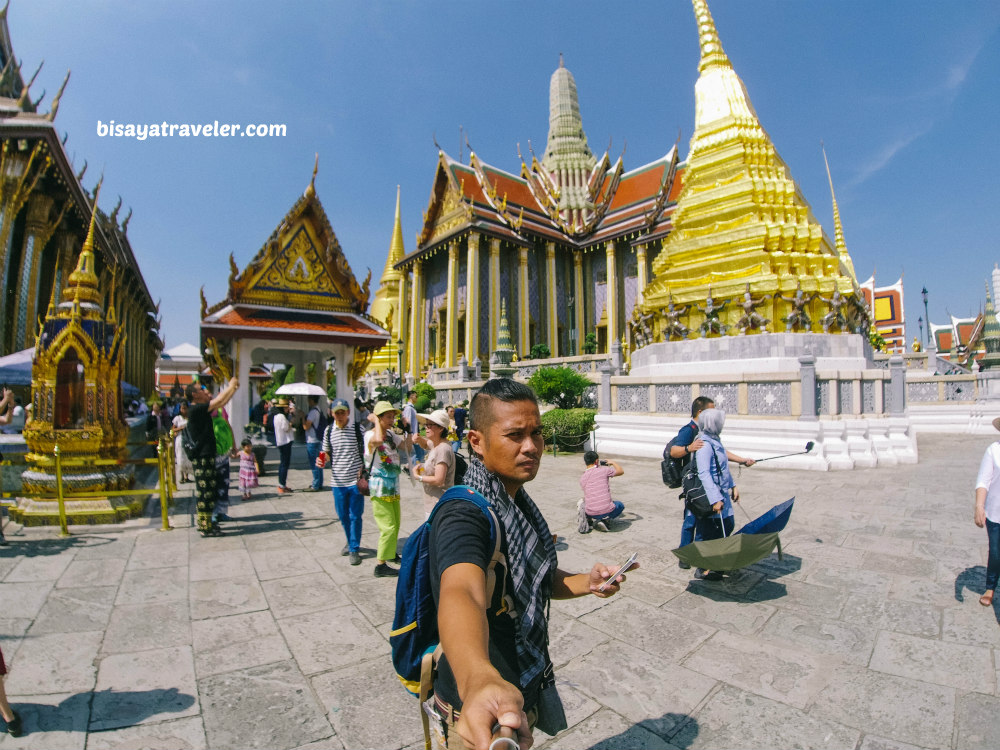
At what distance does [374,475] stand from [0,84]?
49.0 ft

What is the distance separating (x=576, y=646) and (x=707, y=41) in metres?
18.2

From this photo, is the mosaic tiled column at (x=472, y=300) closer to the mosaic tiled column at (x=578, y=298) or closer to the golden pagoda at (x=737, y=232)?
the mosaic tiled column at (x=578, y=298)

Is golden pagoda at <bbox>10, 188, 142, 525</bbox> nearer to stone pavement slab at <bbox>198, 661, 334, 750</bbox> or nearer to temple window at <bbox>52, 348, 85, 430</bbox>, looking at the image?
temple window at <bbox>52, 348, 85, 430</bbox>

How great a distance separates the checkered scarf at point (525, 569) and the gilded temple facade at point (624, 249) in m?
12.3

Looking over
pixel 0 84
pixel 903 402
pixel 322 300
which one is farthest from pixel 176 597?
pixel 0 84

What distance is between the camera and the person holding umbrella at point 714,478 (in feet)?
12.0

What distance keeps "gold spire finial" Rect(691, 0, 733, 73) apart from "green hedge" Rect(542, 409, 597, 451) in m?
11.5

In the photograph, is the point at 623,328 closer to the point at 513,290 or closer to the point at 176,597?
the point at 513,290

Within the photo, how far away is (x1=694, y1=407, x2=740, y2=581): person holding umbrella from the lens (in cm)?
364

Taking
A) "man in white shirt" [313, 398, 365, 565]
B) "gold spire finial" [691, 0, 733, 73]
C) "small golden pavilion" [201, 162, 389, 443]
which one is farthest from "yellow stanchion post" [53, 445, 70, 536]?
"gold spire finial" [691, 0, 733, 73]

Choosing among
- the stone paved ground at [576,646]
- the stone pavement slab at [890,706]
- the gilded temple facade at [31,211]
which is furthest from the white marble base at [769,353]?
the gilded temple facade at [31,211]

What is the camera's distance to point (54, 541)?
474 cm

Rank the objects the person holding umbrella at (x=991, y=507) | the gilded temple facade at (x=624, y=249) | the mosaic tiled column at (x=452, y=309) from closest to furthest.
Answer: the person holding umbrella at (x=991, y=507) → the gilded temple facade at (x=624, y=249) → the mosaic tiled column at (x=452, y=309)

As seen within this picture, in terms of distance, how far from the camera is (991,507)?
3301 mm
